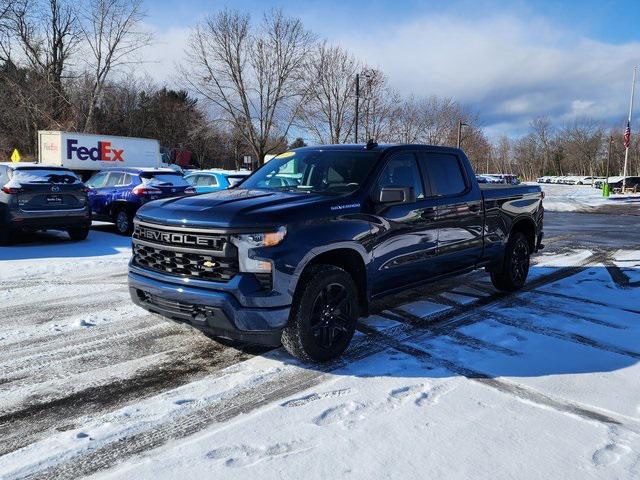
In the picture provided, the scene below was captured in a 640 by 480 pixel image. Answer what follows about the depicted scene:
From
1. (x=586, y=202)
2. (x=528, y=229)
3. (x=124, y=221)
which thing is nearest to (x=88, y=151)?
(x=124, y=221)

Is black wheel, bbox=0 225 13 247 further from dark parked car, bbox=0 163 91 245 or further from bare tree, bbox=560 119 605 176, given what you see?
bare tree, bbox=560 119 605 176

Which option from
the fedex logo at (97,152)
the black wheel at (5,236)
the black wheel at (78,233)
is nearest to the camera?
the black wheel at (5,236)

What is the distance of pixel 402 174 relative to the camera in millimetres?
5230

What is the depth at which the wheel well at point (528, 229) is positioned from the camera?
23.5 feet

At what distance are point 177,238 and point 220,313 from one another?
74 centimetres

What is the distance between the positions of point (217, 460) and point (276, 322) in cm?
118

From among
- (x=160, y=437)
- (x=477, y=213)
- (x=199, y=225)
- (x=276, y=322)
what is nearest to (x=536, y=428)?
(x=276, y=322)

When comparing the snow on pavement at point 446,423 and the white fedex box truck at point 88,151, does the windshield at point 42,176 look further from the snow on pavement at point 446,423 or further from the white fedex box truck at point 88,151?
the white fedex box truck at point 88,151

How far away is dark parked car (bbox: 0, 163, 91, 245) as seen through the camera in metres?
9.81

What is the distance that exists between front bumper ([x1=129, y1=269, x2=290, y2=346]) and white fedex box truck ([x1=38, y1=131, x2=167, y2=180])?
20232 millimetres

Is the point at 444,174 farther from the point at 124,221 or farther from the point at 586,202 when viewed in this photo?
the point at 586,202

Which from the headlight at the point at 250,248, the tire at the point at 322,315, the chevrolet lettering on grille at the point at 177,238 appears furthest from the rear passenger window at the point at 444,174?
the chevrolet lettering on grille at the point at 177,238

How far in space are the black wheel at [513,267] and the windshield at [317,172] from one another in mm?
2774

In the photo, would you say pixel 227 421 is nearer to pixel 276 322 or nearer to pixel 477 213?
pixel 276 322
